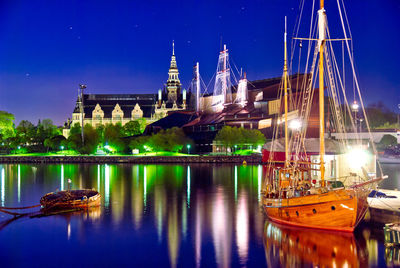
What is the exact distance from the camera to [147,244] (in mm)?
27031

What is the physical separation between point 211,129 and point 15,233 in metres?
92.0

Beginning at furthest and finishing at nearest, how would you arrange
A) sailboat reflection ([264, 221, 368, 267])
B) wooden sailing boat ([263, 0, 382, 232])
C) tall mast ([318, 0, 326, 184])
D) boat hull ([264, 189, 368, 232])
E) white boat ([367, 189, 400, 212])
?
white boat ([367, 189, 400, 212])
tall mast ([318, 0, 326, 184])
wooden sailing boat ([263, 0, 382, 232])
boat hull ([264, 189, 368, 232])
sailboat reflection ([264, 221, 368, 267])

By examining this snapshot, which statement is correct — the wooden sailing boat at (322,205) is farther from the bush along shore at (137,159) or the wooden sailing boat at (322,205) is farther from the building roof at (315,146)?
the bush along shore at (137,159)

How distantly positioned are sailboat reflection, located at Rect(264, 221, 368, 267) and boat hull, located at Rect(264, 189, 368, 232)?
0.51 m

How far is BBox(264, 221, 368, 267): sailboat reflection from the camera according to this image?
22.6 meters

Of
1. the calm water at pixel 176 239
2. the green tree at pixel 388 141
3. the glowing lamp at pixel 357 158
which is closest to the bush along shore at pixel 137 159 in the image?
the green tree at pixel 388 141

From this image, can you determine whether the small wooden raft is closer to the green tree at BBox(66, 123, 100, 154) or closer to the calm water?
the calm water

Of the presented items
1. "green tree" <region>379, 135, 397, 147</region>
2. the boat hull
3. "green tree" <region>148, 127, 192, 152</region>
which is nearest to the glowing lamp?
the boat hull

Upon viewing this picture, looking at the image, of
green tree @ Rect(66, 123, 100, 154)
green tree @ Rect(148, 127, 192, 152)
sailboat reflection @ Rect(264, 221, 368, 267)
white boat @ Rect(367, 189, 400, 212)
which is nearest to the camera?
sailboat reflection @ Rect(264, 221, 368, 267)

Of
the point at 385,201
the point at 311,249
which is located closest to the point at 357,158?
the point at 385,201

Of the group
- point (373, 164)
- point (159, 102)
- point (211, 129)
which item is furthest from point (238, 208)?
point (159, 102)

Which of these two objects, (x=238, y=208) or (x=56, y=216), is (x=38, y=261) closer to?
(x=56, y=216)

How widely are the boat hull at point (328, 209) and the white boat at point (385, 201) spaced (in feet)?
8.68

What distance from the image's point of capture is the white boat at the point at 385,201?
1129 inches
